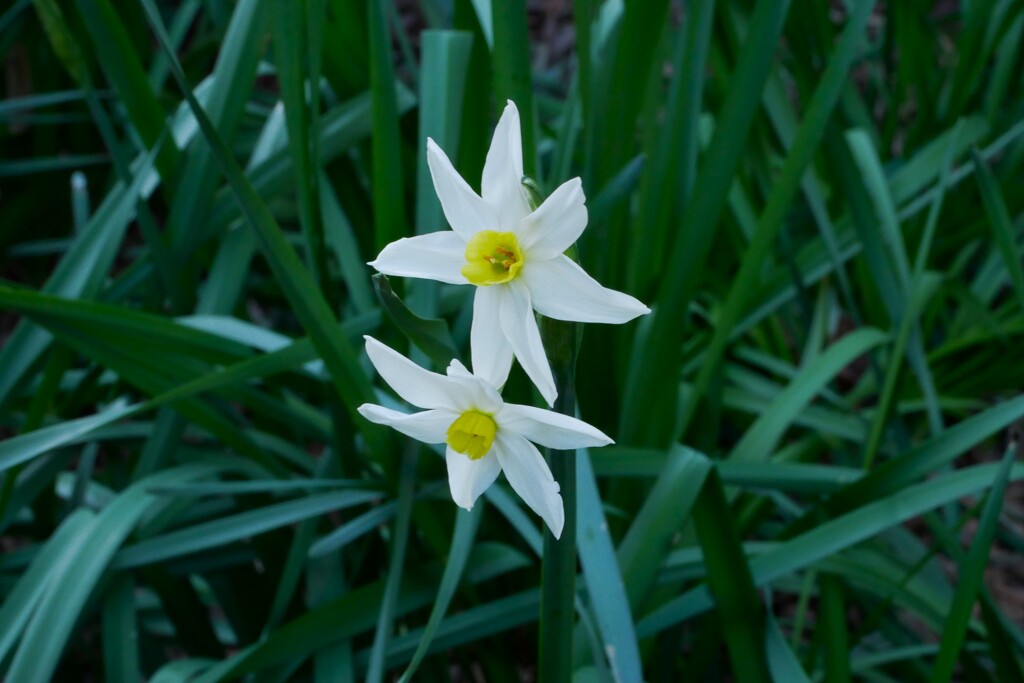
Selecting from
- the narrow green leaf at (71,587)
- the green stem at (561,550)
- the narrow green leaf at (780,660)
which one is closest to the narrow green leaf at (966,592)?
the narrow green leaf at (780,660)

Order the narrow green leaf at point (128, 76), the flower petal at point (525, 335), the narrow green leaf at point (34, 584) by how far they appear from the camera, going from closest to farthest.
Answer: the flower petal at point (525, 335)
the narrow green leaf at point (34, 584)
the narrow green leaf at point (128, 76)

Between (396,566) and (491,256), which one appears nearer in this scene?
(491,256)

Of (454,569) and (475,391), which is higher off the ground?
(475,391)

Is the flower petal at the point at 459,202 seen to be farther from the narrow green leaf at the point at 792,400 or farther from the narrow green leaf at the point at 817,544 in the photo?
the narrow green leaf at the point at 792,400

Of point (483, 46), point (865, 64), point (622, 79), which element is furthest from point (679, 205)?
point (865, 64)

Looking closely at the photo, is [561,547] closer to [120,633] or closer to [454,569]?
[454,569]

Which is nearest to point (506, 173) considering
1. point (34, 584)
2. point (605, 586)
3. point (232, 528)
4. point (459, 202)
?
point (459, 202)
